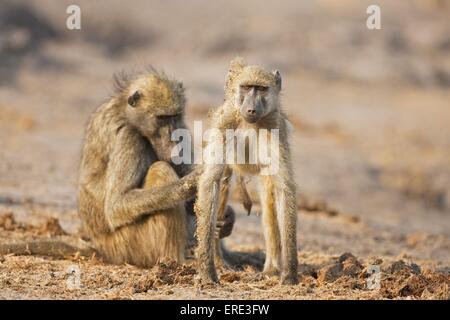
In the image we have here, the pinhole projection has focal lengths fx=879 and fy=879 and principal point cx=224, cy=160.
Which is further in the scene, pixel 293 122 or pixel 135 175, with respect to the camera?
pixel 293 122

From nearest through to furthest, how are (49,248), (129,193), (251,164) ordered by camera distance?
(251,164) → (129,193) → (49,248)

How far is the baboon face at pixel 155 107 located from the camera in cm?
726

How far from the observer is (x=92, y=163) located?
7316mm

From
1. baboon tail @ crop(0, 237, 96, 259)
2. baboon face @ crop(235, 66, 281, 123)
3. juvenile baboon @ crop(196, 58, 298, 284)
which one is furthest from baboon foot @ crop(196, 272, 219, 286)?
baboon tail @ crop(0, 237, 96, 259)

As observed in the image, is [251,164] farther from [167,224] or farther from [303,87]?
[303,87]

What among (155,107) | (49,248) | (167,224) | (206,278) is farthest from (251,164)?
(49,248)

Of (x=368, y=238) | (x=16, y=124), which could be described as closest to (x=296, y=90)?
(x=16, y=124)

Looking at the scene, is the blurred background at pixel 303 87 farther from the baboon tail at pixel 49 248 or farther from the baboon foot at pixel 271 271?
the baboon foot at pixel 271 271

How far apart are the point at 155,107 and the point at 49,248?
59.8 inches

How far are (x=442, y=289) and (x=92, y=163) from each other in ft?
10.1

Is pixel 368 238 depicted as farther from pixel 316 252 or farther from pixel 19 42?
pixel 19 42

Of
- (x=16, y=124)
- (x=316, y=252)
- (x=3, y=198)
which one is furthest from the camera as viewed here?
(x=16, y=124)

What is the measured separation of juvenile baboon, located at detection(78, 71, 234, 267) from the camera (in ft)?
23.0

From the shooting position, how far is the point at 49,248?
24.6ft
